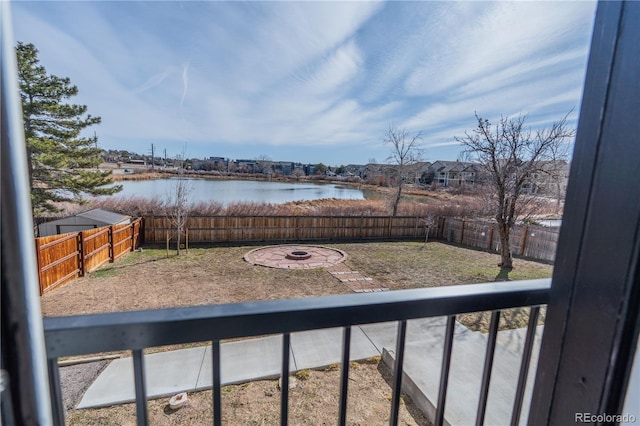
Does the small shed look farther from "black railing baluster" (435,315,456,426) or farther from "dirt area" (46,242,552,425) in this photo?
"black railing baluster" (435,315,456,426)

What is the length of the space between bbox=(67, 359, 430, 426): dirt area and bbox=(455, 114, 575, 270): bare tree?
235 inches

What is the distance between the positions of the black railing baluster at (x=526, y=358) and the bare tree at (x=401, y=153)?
1504cm

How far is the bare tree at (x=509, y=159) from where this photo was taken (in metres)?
6.85

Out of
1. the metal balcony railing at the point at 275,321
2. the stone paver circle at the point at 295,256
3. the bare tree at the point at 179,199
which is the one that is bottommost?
the stone paver circle at the point at 295,256

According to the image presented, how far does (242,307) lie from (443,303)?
562mm

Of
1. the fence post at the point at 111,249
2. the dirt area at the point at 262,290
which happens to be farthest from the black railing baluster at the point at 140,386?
the fence post at the point at 111,249

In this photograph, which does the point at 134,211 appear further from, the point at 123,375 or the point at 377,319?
the point at 377,319

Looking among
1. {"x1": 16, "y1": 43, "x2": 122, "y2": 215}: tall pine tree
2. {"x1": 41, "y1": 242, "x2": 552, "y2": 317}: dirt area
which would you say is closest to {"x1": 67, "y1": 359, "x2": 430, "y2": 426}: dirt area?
{"x1": 41, "y1": 242, "x2": 552, "y2": 317}: dirt area

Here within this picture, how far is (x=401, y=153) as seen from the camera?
53.9ft

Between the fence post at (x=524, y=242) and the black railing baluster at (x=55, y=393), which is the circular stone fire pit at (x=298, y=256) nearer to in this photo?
the fence post at (x=524, y=242)

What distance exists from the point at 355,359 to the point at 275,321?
10.7ft

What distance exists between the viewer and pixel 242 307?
0.75m

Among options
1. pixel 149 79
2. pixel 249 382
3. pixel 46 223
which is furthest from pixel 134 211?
pixel 149 79

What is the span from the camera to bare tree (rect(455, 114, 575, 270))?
6.85 metres
